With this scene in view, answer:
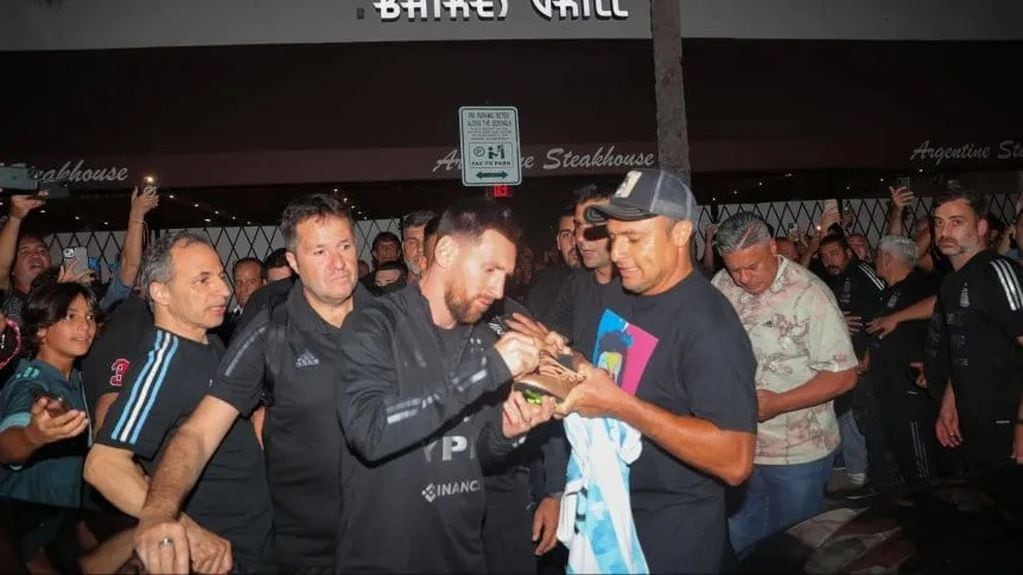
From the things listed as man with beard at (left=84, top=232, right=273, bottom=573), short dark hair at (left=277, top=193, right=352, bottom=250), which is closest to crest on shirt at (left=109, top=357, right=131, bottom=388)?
man with beard at (left=84, top=232, right=273, bottom=573)

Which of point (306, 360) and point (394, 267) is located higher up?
point (394, 267)

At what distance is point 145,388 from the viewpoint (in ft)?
9.89

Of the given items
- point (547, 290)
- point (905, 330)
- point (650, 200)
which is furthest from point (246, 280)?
point (905, 330)

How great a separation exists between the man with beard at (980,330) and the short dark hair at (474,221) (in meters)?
3.37

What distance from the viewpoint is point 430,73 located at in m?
9.93

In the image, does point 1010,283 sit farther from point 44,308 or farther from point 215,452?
point 44,308

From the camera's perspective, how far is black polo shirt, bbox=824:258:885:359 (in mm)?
6945

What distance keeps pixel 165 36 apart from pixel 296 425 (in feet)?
30.1

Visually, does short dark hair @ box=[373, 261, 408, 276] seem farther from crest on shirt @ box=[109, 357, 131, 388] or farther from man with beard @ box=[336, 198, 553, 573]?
man with beard @ box=[336, 198, 553, 573]

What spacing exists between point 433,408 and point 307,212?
148 centimetres

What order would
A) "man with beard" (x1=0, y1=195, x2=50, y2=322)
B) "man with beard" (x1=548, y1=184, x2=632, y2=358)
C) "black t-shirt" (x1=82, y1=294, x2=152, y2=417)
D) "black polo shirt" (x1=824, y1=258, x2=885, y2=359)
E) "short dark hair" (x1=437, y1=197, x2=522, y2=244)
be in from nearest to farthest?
"short dark hair" (x1=437, y1=197, x2=522, y2=244)
"man with beard" (x1=548, y1=184, x2=632, y2=358)
"black t-shirt" (x1=82, y1=294, x2=152, y2=417)
"man with beard" (x1=0, y1=195, x2=50, y2=322)
"black polo shirt" (x1=824, y1=258, x2=885, y2=359)

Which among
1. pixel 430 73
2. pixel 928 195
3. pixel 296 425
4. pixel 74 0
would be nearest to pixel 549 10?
pixel 430 73

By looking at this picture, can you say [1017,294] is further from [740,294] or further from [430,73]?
[430,73]

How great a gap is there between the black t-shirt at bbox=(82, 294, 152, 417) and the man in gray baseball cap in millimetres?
2897
